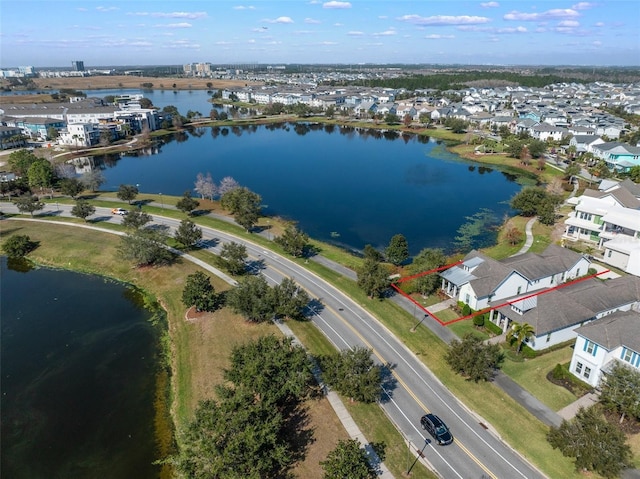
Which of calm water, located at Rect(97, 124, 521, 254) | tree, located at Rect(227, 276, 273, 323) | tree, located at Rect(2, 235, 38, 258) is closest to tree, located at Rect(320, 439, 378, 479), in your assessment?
tree, located at Rect(227, 276, 273, 323)

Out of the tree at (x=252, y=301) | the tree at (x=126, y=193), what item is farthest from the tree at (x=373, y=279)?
the tree at (x=126, y=193)

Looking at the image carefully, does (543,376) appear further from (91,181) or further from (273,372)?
(91,181)

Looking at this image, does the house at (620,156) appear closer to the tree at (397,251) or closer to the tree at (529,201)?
the tree at (529,201)

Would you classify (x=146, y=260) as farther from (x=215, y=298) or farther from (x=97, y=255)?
(x=215, y=298)

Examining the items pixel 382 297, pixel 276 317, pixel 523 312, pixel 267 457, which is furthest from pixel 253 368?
pixel 523 312

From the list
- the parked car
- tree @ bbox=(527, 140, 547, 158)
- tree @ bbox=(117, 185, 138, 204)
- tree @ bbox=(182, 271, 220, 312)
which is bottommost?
the parked car

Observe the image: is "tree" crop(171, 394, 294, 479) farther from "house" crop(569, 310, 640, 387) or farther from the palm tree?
"house" crop(569, 310, 640, 387)
